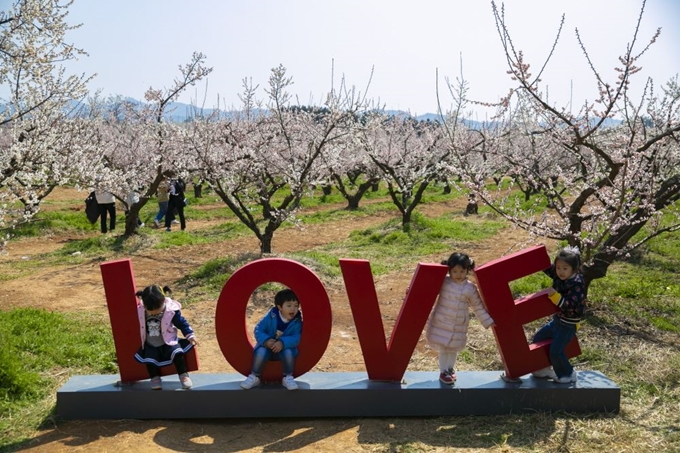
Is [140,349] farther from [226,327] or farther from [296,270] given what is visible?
[296,270]

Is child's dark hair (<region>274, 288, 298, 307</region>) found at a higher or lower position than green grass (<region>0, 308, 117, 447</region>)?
higher

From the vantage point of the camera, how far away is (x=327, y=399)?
5.05 meters

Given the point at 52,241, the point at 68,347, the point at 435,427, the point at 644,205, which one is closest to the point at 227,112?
the point at 52,241

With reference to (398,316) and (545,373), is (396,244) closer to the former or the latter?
(545,373)

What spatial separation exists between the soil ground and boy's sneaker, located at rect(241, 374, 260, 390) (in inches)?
12.4

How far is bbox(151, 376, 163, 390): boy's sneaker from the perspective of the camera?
4.99 meters

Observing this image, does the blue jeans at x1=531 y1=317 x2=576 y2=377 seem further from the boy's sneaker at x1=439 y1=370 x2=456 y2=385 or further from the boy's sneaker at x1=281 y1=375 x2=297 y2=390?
the boy's sneaker at x1=281 y1=375 x2=297 y2=390

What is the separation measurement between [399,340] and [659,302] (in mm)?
4773

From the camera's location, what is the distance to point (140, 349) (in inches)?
199

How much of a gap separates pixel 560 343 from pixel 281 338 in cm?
224

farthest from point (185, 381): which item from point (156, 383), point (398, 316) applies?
point (398, 316)

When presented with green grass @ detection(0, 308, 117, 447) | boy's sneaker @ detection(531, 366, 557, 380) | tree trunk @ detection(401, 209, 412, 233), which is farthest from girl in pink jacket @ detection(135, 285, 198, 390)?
tree trunk @ detection(401, 209, 412, 233)

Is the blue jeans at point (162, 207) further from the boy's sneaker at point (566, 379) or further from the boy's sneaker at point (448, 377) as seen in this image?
the boy's sneaker at point (566, 379)

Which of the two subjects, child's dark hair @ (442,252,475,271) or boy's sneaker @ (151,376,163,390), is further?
child's dark hair @ (442,252,475,271)
